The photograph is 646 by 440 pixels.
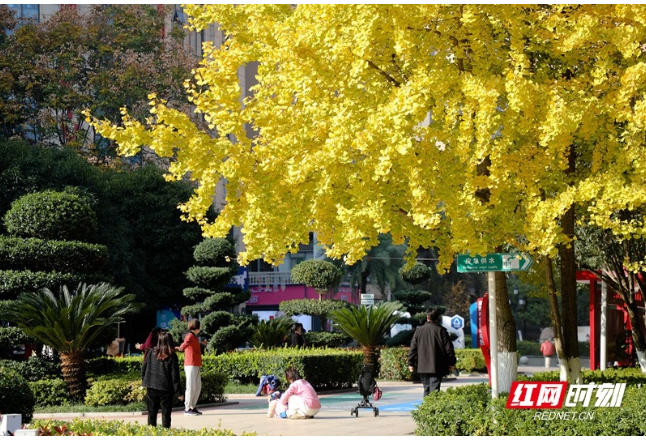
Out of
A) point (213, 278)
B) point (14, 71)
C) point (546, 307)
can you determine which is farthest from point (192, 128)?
point (546, 307)

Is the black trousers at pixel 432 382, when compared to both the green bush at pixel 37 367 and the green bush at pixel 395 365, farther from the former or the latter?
the green bush at pixel 395 365

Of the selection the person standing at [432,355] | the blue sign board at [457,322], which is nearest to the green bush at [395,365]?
the blue sign board at [457,322]

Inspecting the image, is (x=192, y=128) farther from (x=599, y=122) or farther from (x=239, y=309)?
(x=239, y=309)

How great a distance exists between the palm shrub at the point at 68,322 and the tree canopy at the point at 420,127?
6191mm

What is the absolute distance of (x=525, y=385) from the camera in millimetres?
13250

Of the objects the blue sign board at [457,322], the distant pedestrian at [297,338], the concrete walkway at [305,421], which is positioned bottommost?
the concrete walkway at [305,421]

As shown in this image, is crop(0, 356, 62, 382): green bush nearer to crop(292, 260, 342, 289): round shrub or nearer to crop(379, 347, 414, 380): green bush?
crop(379, 347, 414, 380): green bush

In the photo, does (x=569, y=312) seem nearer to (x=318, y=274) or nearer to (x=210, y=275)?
(x=210, y=275)

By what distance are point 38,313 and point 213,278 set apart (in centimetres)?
963

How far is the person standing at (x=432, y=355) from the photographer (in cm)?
1608

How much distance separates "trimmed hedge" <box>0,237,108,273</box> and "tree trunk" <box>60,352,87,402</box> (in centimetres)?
331

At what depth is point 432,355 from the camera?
16.1 meters

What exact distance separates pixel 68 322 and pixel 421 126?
31.6 ft

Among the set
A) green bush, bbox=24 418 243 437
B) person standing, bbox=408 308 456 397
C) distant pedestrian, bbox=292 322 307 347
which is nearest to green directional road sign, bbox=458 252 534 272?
person standing, bbox=408 308 456 397
